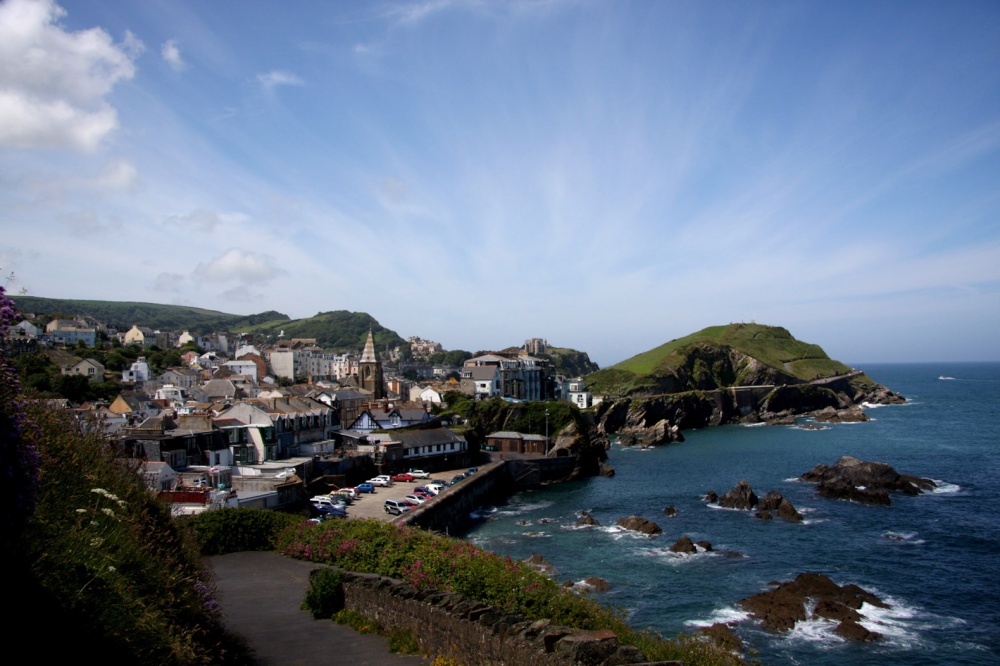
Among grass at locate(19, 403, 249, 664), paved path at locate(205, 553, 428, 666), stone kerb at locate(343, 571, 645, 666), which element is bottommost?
paved path at locate(205, 553, 428, 666)

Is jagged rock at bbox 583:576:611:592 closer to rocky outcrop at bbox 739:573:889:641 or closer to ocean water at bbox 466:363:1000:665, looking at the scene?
ocean water at bbox 466:363:1000:665

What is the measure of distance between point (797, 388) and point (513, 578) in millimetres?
119324

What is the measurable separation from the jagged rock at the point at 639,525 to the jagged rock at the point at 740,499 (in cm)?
741

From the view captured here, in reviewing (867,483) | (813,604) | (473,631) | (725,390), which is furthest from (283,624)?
(725,390)

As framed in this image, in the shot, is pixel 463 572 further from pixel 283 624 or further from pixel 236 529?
pixel 236 529

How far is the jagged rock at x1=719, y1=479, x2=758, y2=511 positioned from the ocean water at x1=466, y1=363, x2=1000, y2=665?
52.4 inches

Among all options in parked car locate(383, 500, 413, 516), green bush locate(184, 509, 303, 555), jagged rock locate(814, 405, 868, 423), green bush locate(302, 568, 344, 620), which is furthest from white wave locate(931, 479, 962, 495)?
jagged rock locate(814, 405, 868, 423)

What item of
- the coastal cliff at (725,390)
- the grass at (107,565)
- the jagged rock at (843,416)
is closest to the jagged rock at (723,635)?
the grass at (107,565)

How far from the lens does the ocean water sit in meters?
21.8

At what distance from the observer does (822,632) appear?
21.8m

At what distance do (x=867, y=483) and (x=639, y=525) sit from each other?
20.8 m

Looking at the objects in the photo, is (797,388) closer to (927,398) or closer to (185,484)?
(927,398)

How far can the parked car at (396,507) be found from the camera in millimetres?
35500

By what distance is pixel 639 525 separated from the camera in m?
37.0
